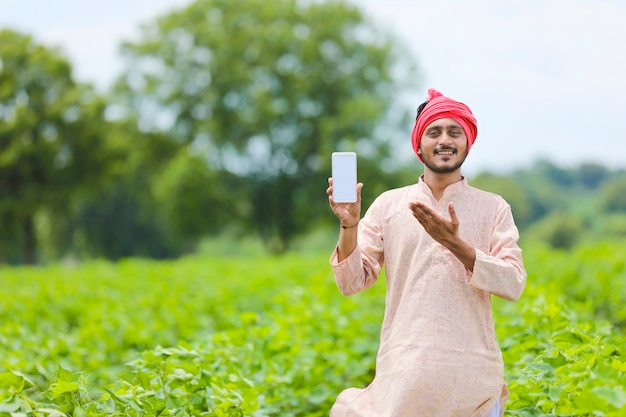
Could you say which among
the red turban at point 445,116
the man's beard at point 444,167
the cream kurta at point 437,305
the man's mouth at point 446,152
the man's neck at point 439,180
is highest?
the red turban at point 445,116

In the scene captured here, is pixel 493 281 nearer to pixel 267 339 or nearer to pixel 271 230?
pixel 267 339

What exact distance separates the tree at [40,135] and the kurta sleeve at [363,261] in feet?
97.8

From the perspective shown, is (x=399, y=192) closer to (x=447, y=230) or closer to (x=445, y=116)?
(x=445, y=116)

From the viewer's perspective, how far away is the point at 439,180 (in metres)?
3.18

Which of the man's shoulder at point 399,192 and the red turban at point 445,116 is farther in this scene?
the man's shoulder at point 399,192

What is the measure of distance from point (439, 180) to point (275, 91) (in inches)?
1300

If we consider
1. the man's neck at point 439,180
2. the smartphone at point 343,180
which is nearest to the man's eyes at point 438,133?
the man's neck at point 439,180

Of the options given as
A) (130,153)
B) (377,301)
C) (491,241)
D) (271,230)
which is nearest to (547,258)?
(377,301)

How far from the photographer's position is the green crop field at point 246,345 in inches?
120

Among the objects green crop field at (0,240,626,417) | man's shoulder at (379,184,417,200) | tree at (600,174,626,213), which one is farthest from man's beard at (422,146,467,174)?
tree at (600,174,626,213)

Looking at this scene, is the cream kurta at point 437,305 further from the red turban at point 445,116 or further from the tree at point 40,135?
the tree at point 40,135

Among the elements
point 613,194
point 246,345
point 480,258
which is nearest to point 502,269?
point 480,258

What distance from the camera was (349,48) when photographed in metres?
36.1

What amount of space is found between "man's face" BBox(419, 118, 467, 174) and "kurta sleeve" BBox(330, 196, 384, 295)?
348 mm
